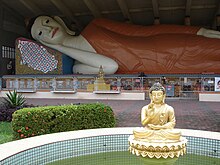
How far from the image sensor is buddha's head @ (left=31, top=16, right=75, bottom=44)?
16.4 metres

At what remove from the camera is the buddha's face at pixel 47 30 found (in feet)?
53.9

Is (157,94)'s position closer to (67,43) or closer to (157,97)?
(157,97)

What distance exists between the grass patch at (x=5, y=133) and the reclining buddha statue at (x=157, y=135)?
11.5 feet

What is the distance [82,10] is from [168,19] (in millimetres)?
6617

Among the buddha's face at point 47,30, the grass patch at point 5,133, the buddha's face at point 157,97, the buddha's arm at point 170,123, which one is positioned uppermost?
the buddha's face at point 47,30

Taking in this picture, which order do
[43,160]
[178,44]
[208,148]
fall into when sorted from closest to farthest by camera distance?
1. [43,160]
2. [208,148]
3. [178,44]

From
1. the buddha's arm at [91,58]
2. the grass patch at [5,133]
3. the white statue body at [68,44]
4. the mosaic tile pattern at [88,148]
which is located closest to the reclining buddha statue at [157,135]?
the mosaic tile pattern at [88,148]

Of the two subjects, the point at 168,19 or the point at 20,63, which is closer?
the point at 20,63

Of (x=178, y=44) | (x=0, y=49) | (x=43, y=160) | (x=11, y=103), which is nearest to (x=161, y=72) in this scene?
(x=178, y=44)

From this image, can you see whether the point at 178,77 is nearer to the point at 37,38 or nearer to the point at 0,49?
the point at 37,38

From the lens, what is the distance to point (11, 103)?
873 cm

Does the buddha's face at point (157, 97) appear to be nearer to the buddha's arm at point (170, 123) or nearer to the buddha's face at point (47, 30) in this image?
the buddha's arm at point (170, 123)

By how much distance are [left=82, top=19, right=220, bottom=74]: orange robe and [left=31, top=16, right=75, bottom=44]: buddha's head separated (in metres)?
1.44

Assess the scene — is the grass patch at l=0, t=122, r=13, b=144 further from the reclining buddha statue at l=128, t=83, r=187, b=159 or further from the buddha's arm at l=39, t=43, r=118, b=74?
the buddha's arm at l=39, t=43, r=118, b=74
